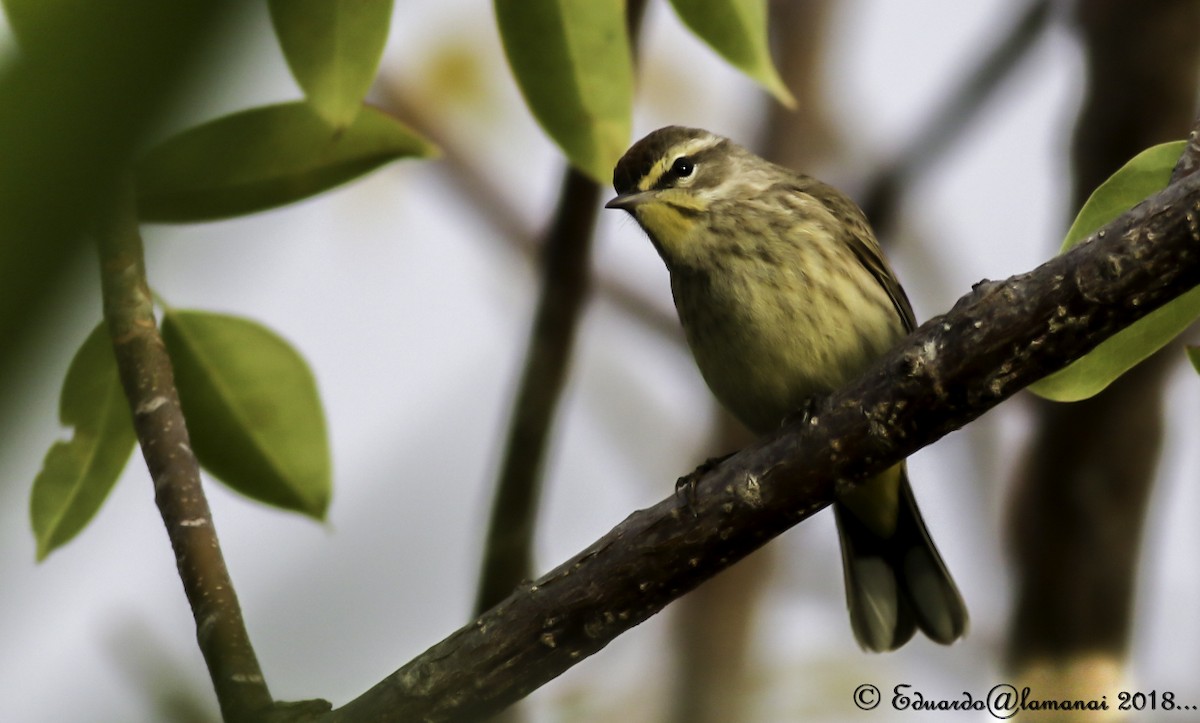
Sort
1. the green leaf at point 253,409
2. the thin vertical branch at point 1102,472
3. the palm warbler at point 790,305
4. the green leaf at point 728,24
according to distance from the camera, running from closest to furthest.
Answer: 1. the green leaf at point 728,24
2. the green leaf at point 253,409
3. the palm warbler at point 790,305
4. the thin vertical branch at point 1102,472

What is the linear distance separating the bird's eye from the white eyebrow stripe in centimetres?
2

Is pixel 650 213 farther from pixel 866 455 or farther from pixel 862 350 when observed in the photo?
pixel 866 455

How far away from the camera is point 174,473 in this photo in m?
2.31

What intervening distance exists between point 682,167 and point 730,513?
2155mm

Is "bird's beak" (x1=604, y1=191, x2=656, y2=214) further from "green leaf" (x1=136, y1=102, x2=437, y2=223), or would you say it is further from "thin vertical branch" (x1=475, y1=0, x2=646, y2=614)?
"green leaf" (x1=136, y1=102, x2=437, y2=223)

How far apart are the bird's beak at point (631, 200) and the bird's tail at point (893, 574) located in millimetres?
1172

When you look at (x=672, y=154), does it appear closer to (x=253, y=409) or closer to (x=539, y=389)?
(x=539, y=389)

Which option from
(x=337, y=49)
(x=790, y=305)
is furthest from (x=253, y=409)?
(x=790, y=305)

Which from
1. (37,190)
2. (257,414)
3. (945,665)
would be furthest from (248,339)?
(945,665)

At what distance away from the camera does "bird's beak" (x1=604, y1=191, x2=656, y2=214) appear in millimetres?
3895

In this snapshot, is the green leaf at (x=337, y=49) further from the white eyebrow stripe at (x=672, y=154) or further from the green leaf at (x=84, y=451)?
the white eyebrow stripe at (x=672, y=154)

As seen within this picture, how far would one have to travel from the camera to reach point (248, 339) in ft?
8.86

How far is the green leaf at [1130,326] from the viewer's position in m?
2.03

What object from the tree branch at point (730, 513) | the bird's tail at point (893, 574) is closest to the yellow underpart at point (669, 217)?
the bird's tail at point (893, 574)
